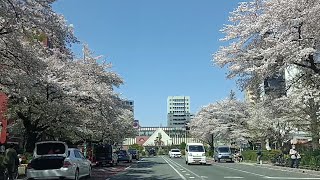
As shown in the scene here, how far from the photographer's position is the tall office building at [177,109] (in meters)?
174

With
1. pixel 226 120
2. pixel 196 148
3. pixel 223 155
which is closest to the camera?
pixel 196 148

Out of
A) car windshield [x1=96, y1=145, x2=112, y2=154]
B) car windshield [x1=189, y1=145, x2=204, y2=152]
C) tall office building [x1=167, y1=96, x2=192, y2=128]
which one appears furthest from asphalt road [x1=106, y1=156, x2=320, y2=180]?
tall office building [x1=167, y1=96, x2=192, y2=128]

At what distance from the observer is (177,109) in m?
176

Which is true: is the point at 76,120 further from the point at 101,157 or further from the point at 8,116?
the point at 101,157

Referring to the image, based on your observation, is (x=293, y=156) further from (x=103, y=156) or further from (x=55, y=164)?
(x=55, y=164)

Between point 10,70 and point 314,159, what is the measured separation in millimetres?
21339

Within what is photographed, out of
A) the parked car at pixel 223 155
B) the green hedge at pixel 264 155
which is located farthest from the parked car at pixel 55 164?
the parked car at pixel 223 155

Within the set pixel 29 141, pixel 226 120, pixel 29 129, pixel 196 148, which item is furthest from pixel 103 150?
pixel 226 120

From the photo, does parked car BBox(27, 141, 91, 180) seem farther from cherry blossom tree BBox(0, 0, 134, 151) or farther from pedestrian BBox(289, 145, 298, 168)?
pedestrian BBox(289, 145, 298, 168)

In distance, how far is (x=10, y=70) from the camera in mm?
19422

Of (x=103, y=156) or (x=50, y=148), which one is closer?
(x=50, y=148)

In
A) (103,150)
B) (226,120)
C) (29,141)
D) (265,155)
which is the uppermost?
(226,120)

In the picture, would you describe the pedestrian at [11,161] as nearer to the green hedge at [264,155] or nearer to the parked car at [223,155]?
the green hedge at [264,155]

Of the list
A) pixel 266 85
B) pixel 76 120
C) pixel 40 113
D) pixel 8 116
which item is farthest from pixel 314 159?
pixel 8 116
